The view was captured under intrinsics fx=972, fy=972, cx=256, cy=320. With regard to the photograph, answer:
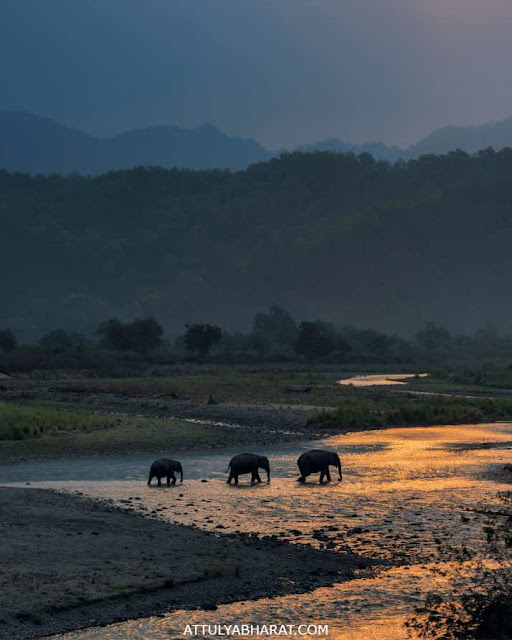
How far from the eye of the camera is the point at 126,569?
18.6 metres

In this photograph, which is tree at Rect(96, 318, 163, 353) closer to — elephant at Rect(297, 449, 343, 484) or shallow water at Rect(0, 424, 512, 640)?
shallow water at Rect(0, 424, 512, 640)

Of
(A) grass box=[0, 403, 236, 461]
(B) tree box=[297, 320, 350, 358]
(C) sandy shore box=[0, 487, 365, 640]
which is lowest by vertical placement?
(C) sandy shore box=[0, 487, 365, 640]

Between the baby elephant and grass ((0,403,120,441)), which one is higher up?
grass ((0,403,120,441))

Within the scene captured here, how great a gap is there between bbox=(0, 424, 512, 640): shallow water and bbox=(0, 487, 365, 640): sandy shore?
585mm

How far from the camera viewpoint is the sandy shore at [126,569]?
16219 millimetres

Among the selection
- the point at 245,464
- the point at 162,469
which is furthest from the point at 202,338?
the point at 245,464

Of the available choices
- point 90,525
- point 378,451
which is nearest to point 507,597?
point 90,525

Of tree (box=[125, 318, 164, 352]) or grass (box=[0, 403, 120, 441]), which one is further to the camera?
tree (box=[125, 318, 164, 352])

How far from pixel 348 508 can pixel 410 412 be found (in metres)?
31.3

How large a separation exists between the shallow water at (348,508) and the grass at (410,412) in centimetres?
856

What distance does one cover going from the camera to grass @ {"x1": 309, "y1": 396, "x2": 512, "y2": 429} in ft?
174

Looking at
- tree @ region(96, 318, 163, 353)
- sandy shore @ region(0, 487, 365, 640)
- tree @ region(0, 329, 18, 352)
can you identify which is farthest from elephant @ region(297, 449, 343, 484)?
tree @ region(96, 318, 163, 353)

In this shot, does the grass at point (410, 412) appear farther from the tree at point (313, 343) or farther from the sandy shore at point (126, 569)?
the tree at point (313, 343)

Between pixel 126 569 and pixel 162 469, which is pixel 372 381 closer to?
pixel 162 469
